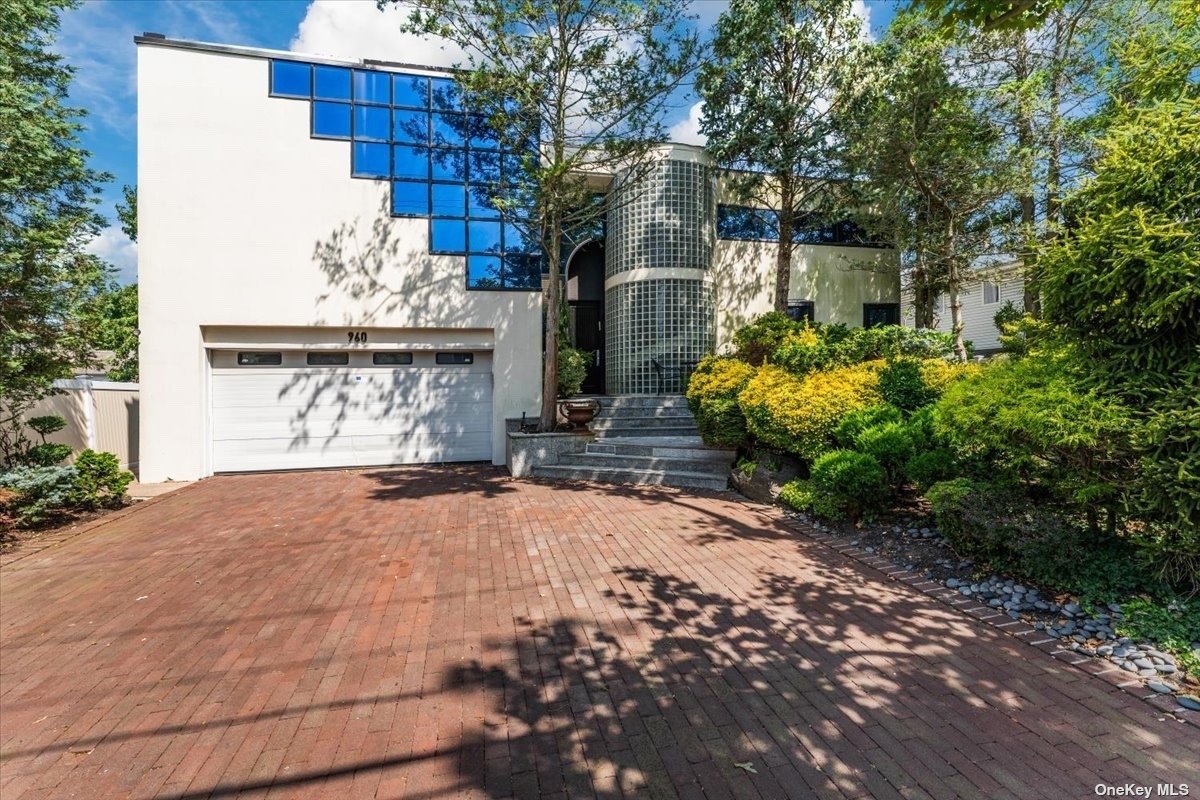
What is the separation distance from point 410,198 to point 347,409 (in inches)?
173

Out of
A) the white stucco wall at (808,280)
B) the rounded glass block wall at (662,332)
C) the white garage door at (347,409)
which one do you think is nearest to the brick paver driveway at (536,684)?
the white garage door at (347,409)

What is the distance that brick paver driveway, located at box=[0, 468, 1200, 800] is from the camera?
7.60 ft

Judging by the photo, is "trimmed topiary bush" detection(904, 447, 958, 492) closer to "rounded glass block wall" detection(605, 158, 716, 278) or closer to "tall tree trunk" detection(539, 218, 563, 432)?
"tall tree trunk" detection(539, 218, 563, 432)

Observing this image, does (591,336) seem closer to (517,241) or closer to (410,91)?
(517,241)

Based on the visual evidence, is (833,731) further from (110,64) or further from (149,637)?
(110,64)

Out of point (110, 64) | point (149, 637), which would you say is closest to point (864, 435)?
point (149, 637)

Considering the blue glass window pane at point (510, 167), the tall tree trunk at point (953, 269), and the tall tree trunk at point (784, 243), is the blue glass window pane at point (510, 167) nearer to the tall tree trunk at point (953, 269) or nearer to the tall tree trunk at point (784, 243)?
the tall tree trunk at point (784, 243)

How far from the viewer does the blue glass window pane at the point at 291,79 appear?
947 cm

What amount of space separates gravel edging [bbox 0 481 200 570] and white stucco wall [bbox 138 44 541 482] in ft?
6.26

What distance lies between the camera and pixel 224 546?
569 cm

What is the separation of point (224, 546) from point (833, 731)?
20.3ft

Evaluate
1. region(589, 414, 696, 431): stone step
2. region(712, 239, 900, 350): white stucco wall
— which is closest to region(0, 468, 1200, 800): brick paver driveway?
region(589, 414, 696, 431): stone step

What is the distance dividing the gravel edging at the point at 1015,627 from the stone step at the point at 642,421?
497 centimetres

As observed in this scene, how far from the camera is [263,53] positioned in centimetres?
938
